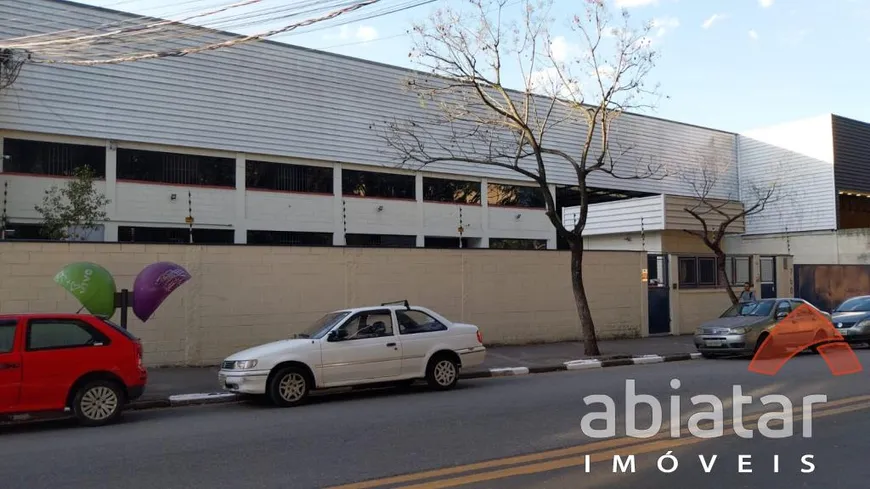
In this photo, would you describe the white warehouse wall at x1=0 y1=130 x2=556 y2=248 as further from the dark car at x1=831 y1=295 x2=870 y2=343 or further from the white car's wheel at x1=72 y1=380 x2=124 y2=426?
the dark car at x1=831 y1=295 x2=870 y2=343

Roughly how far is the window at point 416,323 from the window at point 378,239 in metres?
15.9

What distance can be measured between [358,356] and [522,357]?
6.37 meters

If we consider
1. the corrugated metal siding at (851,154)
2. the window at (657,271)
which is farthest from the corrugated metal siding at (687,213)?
the corrugated metal siding at (851,154)

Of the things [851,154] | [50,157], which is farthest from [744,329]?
[851,154]

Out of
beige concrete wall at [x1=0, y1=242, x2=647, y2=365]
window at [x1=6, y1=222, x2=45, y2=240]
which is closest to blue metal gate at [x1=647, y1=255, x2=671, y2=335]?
beige concrete wall at [x1=0, y1=242, x2=647, y2=365]

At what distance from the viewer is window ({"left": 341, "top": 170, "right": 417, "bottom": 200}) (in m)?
28.2

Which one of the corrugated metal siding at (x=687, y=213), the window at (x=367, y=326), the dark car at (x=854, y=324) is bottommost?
the dark car at (x=854, y=324)

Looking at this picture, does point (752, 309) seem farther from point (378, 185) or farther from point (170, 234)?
point (170, 234)

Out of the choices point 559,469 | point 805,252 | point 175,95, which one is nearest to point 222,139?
point 175,95

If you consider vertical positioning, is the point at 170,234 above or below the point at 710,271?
above

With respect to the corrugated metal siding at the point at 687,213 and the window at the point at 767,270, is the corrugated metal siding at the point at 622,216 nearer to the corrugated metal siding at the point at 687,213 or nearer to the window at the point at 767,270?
the corrugated metal siding at the point at 687,213

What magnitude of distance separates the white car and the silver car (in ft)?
23.5

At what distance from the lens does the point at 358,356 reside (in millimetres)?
11250

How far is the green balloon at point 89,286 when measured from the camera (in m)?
11.4
